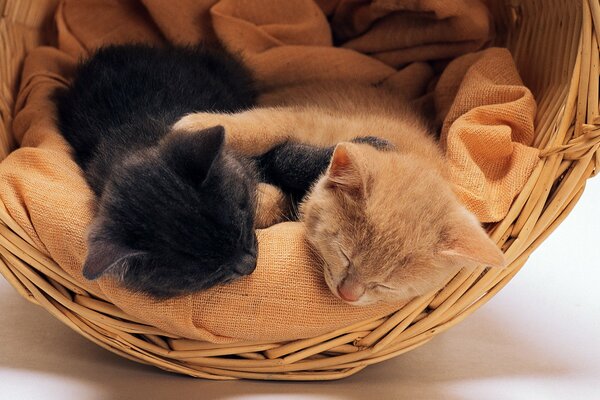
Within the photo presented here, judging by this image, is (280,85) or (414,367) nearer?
(414,367)

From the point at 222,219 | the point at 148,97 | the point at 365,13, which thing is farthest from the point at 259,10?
the point at 222,219

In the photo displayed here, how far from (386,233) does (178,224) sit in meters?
0.42

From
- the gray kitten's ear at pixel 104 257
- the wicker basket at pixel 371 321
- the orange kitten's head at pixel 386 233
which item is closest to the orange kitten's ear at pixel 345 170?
the orange kitten's head at pixel 386 233

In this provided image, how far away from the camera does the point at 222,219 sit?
1.38 metres

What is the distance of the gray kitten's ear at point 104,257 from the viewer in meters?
1.22

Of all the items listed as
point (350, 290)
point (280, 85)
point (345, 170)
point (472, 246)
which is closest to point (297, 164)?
point (345, 170)

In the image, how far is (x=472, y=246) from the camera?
52.4 inches

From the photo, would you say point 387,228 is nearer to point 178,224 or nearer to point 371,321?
point 371,321

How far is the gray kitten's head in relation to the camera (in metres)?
1.34

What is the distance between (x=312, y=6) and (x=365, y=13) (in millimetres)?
196

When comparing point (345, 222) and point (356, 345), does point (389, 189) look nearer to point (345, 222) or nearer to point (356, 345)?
point (345, 222)

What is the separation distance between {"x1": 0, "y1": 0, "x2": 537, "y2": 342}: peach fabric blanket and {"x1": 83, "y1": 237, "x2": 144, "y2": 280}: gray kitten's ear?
0.36ft

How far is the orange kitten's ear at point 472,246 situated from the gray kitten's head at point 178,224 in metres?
0.41

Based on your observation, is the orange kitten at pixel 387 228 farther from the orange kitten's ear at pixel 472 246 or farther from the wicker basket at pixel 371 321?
the wicker basket at pixel 371 321
